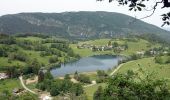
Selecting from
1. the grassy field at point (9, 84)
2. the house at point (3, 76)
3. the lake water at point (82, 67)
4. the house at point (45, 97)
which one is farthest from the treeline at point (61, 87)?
the lake water at point (82, 67)

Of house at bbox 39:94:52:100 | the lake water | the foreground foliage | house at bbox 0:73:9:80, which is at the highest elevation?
the foreground foliage

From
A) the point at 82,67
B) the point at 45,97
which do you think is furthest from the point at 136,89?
the point at 82,67

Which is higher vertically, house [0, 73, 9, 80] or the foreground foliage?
the foreground foliage

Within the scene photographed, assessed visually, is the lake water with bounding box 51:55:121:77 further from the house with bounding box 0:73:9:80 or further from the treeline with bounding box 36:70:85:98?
the treeline with bounding box 36:70:85:98

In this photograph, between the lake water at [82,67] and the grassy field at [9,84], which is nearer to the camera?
the grassy field at [9,84]

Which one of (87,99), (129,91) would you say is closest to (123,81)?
(129,91)

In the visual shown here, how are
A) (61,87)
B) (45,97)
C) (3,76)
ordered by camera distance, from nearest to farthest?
1. (45,97)
2. (61,87)
3. (3,76)

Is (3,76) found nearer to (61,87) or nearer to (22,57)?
(22,57)

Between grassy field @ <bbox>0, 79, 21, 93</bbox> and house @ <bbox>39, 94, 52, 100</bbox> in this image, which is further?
grassy field @ <bbox>0, 79, 21, 93</bbox>

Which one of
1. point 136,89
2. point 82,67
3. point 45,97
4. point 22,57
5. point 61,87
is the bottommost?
point 82,67

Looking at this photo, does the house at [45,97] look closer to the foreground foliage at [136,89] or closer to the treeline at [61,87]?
the treeline at [61,87]

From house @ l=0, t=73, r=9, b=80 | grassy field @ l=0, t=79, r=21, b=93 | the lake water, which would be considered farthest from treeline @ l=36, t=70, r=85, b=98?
the lake water
